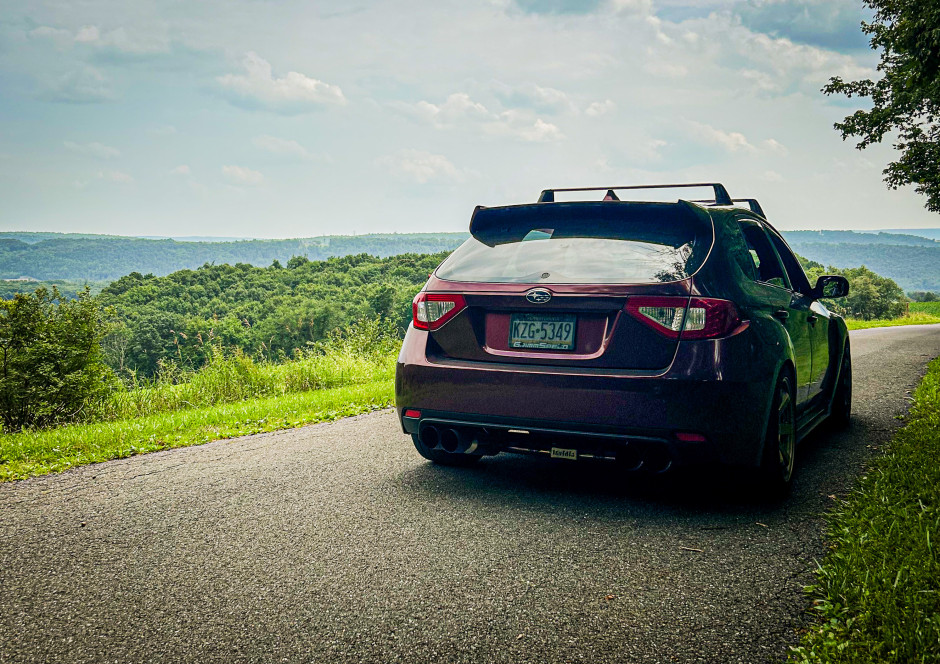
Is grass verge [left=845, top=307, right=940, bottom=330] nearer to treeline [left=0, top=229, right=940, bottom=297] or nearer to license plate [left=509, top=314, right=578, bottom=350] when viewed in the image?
license plate [left=509, top=314, right=578, bottom=350]

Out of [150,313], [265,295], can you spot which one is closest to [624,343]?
[150,313]

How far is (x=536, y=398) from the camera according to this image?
4008 mm

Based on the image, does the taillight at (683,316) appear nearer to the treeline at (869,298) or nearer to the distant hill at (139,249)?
the treeline at (869,298)

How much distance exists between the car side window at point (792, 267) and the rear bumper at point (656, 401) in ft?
6.30

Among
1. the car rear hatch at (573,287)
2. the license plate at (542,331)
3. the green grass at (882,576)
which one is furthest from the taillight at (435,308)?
the green grass at (882,576)

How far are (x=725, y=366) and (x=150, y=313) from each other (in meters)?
72.3

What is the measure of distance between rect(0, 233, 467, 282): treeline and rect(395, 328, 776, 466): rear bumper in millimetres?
143169

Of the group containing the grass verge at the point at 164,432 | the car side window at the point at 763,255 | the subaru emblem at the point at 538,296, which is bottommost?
the grass verge at the point at 164,432

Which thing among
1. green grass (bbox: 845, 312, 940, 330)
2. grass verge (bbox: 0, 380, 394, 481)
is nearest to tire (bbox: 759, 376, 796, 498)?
grass verge (bbox: 0, 380, 394, 481)

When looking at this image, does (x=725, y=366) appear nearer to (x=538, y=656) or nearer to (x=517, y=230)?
(x=517, y=230)

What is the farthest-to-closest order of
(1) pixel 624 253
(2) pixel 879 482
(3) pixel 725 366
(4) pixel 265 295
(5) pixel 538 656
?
(4) pixel 265 295
(2) pixel 879 482
(1) pixel 624 253
(3) pixel 725 366
(5) pixel 538 656

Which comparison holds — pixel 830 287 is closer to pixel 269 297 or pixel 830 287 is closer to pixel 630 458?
pixel 630 458

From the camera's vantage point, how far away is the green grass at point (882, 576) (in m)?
2.36

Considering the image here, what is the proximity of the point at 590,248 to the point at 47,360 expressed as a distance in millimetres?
7872
